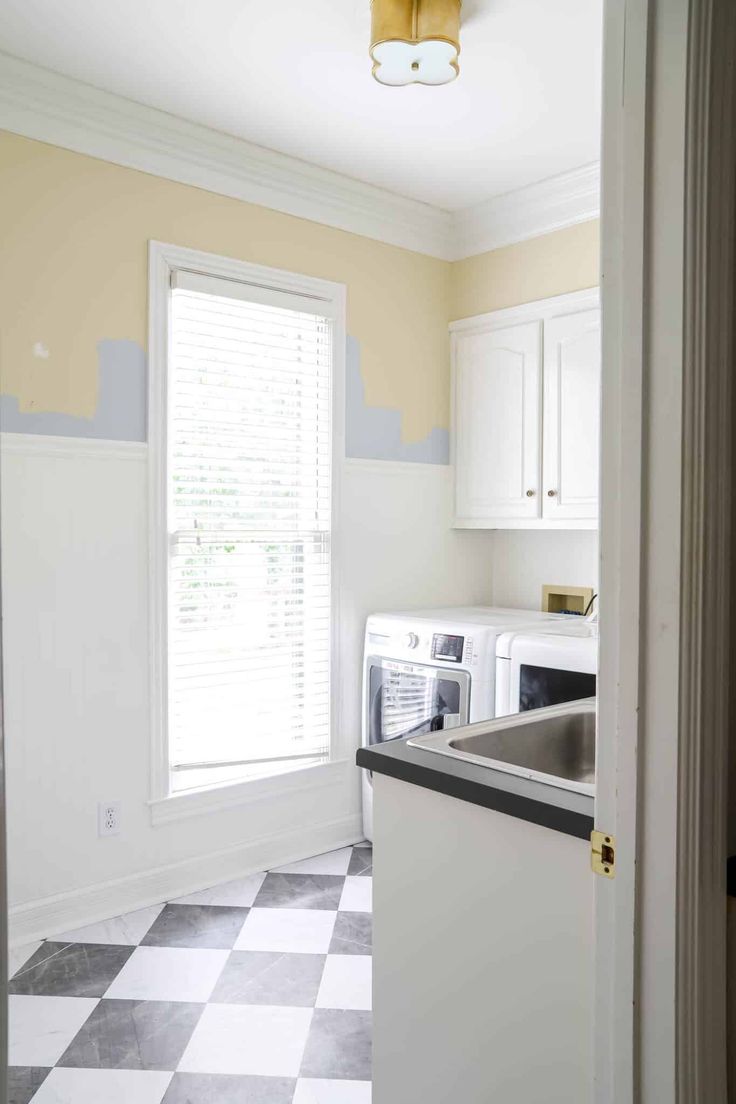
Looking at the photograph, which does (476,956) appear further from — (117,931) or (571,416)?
(571,416)

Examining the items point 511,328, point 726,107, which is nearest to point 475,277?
point 511,328

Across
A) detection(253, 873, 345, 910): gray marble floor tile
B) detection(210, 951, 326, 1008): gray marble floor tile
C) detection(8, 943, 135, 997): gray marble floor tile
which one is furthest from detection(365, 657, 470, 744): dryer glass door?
detection(8, 943, 135, 997): gray marble floor tile

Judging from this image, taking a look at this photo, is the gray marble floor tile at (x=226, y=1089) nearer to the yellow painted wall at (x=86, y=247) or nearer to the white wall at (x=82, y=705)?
the white wall at (x=82, y=705)

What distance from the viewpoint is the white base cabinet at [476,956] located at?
1198mm

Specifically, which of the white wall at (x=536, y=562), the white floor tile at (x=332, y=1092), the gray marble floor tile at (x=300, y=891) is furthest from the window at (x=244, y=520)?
the white floor tile at (x=332, y=1092)

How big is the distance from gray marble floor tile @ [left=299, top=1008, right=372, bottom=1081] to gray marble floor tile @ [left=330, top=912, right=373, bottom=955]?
317mm

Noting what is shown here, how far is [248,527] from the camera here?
3.09m

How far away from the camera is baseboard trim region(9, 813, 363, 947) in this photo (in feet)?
8.52

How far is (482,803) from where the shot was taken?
4.26ft

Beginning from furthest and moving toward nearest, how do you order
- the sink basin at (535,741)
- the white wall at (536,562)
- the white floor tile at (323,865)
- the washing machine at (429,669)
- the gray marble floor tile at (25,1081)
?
the white wall at (536,562)
the white floor tile at (323,865)
the washing machine at (429,669)
the gray marble floor tile at (25,1081)
the sink basin at (535,741)

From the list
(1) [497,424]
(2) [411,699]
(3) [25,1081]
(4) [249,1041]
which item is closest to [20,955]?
(3) [25,1081]

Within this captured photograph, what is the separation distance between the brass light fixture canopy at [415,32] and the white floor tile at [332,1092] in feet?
8.39

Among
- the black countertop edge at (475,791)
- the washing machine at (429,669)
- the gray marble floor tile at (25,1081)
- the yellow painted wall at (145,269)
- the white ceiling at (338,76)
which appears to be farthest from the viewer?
the washing machine at (429,669)

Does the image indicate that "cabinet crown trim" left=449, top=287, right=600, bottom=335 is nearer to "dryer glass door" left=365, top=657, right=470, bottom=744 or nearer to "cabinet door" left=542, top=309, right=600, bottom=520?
"cabinet door" left=542, top=309, right=600, bottom=520
